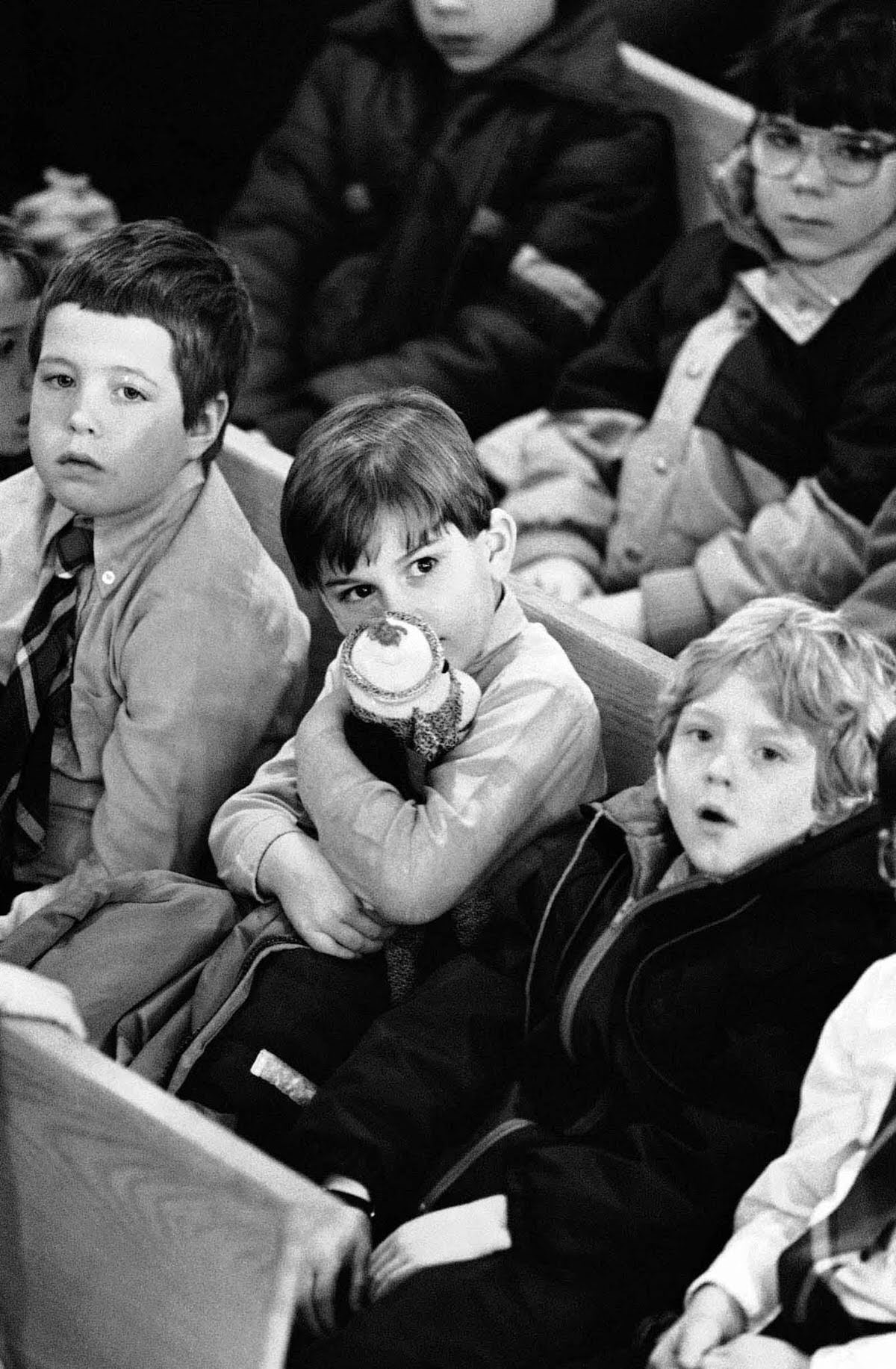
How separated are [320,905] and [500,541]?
11.7 inches

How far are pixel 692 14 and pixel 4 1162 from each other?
206 centimetres

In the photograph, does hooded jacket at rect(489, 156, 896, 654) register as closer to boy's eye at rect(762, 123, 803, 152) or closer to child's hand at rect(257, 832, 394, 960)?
boy's eye at rect(762, 123, 803, 152)

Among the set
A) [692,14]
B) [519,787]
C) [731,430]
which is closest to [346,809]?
[519,787]

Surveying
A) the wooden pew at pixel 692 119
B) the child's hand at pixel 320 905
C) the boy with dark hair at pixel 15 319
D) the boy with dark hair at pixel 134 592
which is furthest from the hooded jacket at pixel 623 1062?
the wooden pew at pixel 692 119

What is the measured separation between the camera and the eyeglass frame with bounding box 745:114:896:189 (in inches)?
81.4

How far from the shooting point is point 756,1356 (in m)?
1.16

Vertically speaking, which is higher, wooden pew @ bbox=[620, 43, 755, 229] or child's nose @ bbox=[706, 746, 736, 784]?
A: child's nose @ bbox=[706, 746, 736, 784]

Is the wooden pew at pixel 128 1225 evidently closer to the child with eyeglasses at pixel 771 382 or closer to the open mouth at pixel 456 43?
the child with eyeglasses at pixel 771 382

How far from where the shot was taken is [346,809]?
1491 millimetres

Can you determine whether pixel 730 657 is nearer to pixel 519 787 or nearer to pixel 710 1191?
pixel 519 787

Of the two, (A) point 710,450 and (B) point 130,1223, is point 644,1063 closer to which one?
(B) point 130,1223

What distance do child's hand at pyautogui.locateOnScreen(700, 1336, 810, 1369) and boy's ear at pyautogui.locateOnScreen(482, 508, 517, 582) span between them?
1.97 ft

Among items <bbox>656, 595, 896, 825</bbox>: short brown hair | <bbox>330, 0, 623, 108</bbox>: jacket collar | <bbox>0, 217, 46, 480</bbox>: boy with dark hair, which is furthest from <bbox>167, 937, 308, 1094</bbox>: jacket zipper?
<bbox>330, 0, 623, 108</bbox>: jacket collar

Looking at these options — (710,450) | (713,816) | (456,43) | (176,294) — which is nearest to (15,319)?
(176,294)
